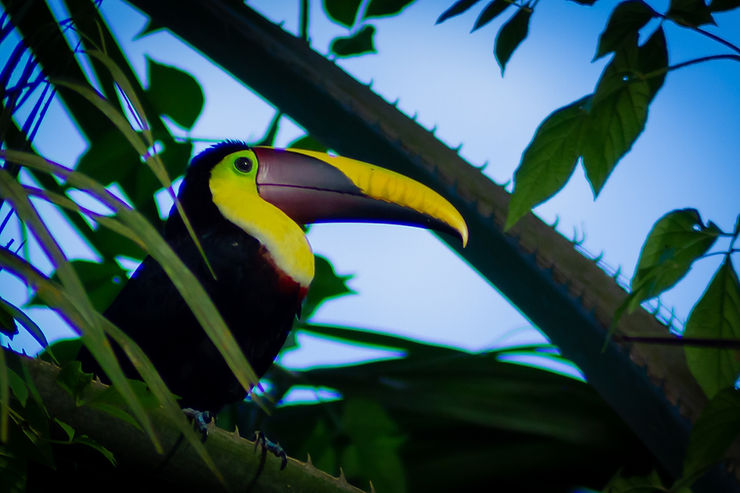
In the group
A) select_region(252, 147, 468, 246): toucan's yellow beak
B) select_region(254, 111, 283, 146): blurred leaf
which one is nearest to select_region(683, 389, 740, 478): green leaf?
select_region(252, 147, 468, 246): toucan's yellow beak

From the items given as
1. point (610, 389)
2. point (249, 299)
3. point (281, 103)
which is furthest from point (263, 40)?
point (610, 389)

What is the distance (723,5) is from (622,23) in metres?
0.06

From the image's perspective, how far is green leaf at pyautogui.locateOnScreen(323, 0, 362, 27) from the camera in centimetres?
96

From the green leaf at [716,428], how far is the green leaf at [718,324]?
4 cm

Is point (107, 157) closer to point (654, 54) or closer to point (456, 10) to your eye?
point (456, 10)

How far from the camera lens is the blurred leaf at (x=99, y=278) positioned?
3.12ft

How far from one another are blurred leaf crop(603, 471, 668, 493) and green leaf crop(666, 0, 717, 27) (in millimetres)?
318

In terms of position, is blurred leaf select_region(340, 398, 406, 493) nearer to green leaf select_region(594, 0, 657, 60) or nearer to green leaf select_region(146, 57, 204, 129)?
green leaf select_region(146, 57, 204, 129)

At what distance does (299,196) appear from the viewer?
105 centimetres

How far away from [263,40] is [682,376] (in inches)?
23.3

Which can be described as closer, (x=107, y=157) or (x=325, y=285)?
(x=107, y=157)

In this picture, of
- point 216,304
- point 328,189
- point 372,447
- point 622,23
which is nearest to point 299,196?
point 328,189

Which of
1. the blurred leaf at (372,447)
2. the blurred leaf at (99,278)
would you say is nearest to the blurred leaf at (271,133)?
the blurred leaf at (99,278)

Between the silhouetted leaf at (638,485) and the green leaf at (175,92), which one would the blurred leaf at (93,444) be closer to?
the silhouetted leaf at (638,485)
